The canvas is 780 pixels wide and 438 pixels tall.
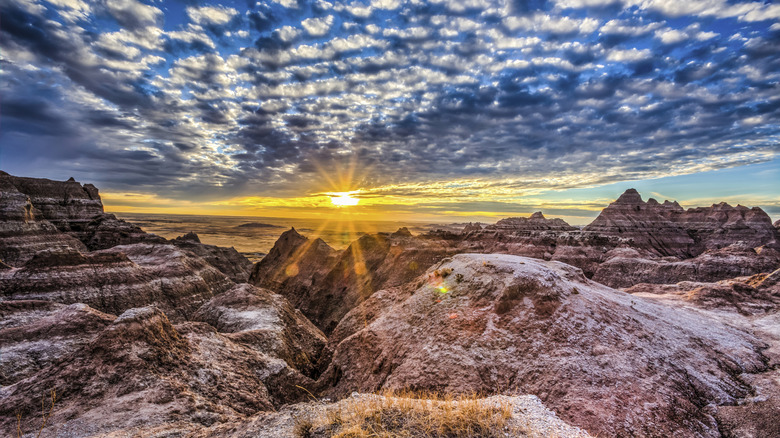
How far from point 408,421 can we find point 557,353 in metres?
7.85

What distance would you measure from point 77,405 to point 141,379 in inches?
53.4

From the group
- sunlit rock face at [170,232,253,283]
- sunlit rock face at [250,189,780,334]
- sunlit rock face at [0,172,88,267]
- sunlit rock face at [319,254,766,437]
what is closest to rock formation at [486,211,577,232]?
sunlit rock face at [250,189,780,334]

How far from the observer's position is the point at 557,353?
10922 mm

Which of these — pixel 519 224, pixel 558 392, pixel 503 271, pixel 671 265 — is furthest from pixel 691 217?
pixel 558 392

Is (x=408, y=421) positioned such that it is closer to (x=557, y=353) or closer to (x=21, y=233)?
(x=557, y=353)

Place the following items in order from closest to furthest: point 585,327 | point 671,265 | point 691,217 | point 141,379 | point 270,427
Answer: point 270,427 → point 141,379 → point 585,327 → point 671,265 → point 691,217

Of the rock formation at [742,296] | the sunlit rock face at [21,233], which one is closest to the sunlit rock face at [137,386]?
the sunlit rock face at [21,233]

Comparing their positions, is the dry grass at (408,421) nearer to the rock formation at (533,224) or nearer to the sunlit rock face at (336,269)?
the sunlit rock face at (336,269)

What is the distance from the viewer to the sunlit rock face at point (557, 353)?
9.02m

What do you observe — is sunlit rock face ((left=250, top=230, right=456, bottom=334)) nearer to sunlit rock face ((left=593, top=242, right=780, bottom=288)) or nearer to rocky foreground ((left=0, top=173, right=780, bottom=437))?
rocky foreground ((left=0, top=173, right=780, bottom=437))

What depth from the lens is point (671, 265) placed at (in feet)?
131

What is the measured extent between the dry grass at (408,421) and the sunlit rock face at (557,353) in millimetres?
3813

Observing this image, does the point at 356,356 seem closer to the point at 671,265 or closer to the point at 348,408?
the point at 348,408

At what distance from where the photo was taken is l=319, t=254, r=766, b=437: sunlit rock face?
29.6 ft
